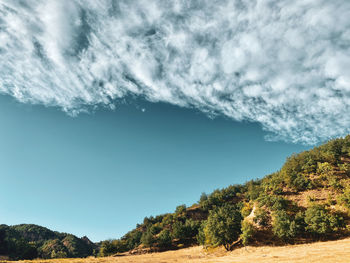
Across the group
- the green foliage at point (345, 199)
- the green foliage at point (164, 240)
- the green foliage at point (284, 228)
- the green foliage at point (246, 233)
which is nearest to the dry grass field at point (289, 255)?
the green foliage at point (246, 233)

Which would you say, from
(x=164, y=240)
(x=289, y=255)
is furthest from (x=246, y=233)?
(x=164, y=240)

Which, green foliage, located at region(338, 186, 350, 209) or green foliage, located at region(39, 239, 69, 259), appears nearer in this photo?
green foliage, located at region(338, 186, 350, 209)

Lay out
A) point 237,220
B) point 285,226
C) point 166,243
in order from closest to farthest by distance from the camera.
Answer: point 285,226 → point 237,220 → point 166,243

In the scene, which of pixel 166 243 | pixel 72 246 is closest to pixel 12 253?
pixel 72 246

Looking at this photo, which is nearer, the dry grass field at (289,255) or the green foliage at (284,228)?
the dry grass field at (289,255)

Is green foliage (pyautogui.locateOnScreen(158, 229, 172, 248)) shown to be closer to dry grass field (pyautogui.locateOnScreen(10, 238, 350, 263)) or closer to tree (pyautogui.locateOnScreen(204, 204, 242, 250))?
tree (pyautogui.locateOnScreen(204, 204, 242, 250))

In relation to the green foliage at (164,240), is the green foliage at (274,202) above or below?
above

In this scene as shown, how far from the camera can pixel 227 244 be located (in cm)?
5772

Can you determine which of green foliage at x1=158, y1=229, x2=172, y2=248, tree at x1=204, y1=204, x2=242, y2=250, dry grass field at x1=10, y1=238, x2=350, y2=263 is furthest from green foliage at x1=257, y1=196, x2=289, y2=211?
green foliage at x1=158, y1=229, x2=172, y2=248

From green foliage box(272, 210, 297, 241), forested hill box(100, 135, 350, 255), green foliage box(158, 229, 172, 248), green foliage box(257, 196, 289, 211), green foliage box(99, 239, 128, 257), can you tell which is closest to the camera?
green foliage box(272, 210, 297, 241)

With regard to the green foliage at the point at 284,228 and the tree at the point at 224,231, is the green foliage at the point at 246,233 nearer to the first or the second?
the tree at the point at 224,231

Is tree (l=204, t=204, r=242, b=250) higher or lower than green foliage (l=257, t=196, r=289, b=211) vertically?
lower

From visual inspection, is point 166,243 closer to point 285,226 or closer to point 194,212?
point 194,212

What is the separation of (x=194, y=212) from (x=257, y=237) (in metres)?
102
